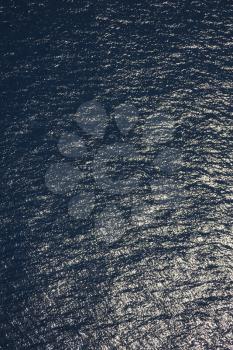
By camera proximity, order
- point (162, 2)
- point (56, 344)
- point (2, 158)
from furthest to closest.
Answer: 1. point (162, 2)
2. point (2, 158)
3. point (56, 344)

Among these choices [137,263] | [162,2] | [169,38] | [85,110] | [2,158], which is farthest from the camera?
[162,2]

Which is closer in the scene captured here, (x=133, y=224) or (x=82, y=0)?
(x=133, y=224)

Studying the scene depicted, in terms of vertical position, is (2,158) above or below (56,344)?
above

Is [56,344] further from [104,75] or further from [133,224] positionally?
[104,75]

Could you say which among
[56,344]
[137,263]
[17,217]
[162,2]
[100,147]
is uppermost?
[162,2]

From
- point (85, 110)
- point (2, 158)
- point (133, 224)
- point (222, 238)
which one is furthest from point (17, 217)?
point (222, 238)

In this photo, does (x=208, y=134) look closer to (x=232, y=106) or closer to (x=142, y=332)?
(x=232, y=106)
